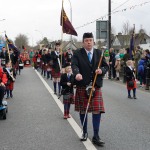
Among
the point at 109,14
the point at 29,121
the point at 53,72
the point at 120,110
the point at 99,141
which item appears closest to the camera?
the point at 99,141

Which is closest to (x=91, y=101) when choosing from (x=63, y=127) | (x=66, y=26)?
(x=63, y=127)

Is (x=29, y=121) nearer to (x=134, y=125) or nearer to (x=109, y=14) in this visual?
(x=134, y=125)

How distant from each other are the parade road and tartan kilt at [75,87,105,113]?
595 millimetres

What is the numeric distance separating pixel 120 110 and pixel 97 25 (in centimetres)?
1540

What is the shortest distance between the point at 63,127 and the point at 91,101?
1.75m

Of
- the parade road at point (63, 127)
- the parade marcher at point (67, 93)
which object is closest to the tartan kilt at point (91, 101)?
the parade road at point (63, 127)

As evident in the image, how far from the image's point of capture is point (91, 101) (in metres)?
6.79

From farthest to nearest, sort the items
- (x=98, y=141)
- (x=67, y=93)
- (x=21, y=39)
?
1. (x=21, y=39)
2. (x=67, y=93)
3. (x=98, y=141)

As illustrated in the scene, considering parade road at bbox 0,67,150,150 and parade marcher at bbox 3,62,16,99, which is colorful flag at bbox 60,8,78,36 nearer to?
parade marcher at bbox 3,62,16,99

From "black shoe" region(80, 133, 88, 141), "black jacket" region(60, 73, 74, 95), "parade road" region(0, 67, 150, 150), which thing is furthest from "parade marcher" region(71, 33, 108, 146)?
"black jacket" region(60, 73, 74, 95)

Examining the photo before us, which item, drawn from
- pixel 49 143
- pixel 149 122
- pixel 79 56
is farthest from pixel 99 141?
pixel 149 122

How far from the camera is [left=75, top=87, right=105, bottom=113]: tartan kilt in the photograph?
6.77 m

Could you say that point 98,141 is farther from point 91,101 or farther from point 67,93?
point 67,93

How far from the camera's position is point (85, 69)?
265 inches
